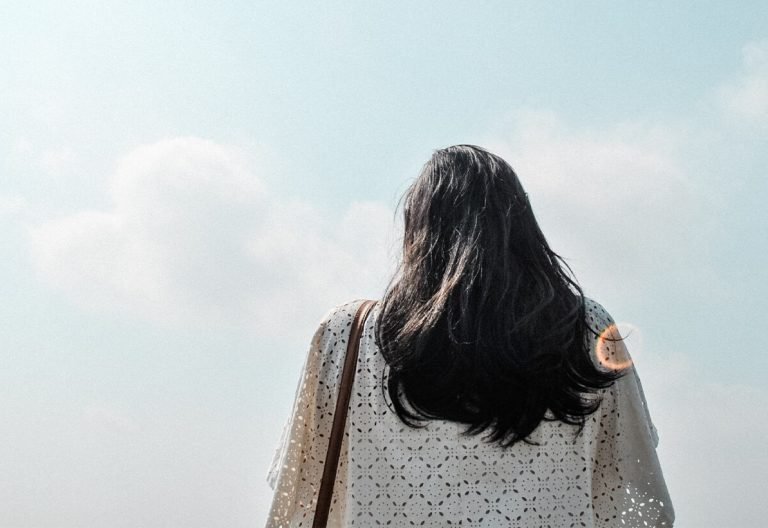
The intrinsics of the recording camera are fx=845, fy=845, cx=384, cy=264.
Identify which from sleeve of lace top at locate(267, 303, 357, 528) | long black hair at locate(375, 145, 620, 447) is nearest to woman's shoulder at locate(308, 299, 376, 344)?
sleeve of lace top at locate(267, 303, 357, 528)

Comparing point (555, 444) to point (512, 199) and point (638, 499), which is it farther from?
point (512, 199)

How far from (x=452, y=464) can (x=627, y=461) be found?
29.2 inches

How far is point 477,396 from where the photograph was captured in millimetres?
2775

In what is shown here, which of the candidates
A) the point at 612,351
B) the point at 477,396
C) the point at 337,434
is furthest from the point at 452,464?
the point at 612,351

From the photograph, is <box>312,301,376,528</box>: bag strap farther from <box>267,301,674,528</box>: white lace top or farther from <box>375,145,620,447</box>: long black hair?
<box>375,145,620,447</box>: long black hair

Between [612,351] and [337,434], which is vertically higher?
[612,351]

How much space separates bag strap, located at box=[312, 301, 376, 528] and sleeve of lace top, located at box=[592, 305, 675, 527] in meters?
0.93

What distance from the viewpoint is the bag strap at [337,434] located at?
116 inches

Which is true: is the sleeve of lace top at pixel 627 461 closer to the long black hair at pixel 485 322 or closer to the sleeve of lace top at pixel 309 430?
the long black hair at pixel 485 322

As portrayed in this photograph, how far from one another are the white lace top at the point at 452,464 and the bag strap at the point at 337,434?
26 millimetres

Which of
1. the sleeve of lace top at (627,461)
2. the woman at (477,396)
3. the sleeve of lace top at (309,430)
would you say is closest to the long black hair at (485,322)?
the woman at (477,396)

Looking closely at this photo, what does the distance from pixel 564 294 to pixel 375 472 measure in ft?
2.95

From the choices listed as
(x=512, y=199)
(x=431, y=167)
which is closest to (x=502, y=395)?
(x=512, y=199)

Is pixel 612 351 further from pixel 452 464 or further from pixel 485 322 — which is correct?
pixel 452 464
